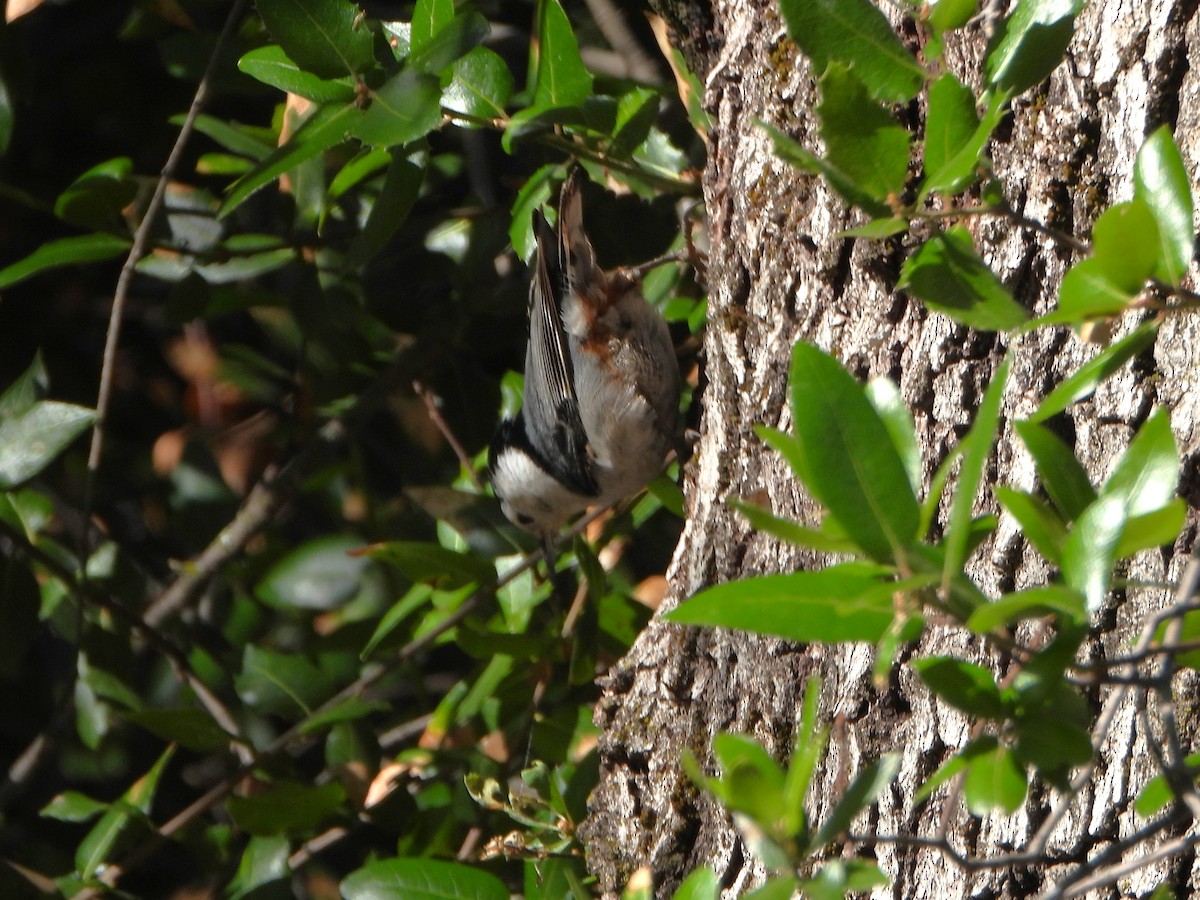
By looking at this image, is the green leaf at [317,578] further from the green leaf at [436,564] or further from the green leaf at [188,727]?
the green leaf at [436,564]

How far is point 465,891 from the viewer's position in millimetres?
1670

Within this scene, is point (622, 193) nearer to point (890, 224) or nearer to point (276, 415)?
point (276, 415)

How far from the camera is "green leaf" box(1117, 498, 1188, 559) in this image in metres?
0.64

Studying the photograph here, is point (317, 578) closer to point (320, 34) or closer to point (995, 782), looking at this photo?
point (320, 34)

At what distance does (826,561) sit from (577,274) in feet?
3.04

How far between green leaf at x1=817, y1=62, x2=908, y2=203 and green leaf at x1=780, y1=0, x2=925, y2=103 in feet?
0.17

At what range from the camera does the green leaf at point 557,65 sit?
1.58 metres

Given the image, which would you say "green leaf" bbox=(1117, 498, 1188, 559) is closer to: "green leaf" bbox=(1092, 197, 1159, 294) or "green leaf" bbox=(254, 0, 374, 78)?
"green leaf" bbox=(1092, 197, 1159, 294)

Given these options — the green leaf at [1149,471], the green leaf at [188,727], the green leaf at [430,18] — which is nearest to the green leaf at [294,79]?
the green leaf at [430,18]

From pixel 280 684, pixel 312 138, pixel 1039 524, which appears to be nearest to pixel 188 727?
pixel 280 684

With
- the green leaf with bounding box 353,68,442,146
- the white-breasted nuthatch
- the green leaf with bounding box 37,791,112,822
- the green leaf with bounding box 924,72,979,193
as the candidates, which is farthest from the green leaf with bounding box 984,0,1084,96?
the green leaf with bounding box 37,791,112,822

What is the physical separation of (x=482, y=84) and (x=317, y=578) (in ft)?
3.96

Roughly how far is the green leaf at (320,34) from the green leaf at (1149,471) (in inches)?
40.3

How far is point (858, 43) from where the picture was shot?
0.89 metres
